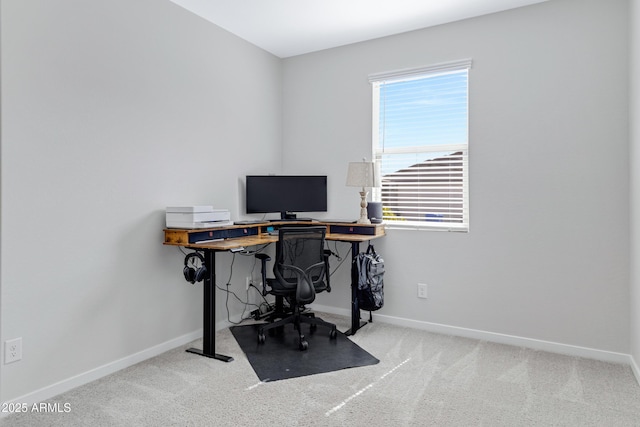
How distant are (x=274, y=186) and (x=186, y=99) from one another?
3.80 ft

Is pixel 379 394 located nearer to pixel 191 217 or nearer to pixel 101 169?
pixel 191 217

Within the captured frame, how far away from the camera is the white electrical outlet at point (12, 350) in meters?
2.24

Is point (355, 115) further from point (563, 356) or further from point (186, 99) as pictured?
point (563, 356)

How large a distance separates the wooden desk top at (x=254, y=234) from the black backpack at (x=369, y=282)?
0.21 meters

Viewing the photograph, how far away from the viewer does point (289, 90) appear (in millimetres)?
4484

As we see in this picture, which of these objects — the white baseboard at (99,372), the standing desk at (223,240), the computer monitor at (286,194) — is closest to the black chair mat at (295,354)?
the standing desk at (223,240)

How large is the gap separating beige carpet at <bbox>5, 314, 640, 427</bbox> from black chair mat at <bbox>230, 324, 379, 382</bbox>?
0.08 meters

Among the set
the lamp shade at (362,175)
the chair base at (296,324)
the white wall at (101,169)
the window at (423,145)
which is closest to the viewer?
the white wall at (101,169)

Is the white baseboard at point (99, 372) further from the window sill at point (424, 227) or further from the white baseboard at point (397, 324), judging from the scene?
the window sill at point (424, 227)

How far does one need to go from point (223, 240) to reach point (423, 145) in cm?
201

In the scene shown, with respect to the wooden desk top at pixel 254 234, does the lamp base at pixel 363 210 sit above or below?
above

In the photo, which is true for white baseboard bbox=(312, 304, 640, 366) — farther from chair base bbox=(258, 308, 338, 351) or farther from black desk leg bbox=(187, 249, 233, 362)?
black desk leg bbox=(187, 249, 233, 362)

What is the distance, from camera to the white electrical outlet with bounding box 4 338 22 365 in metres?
2.24

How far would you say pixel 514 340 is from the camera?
10.8ft
